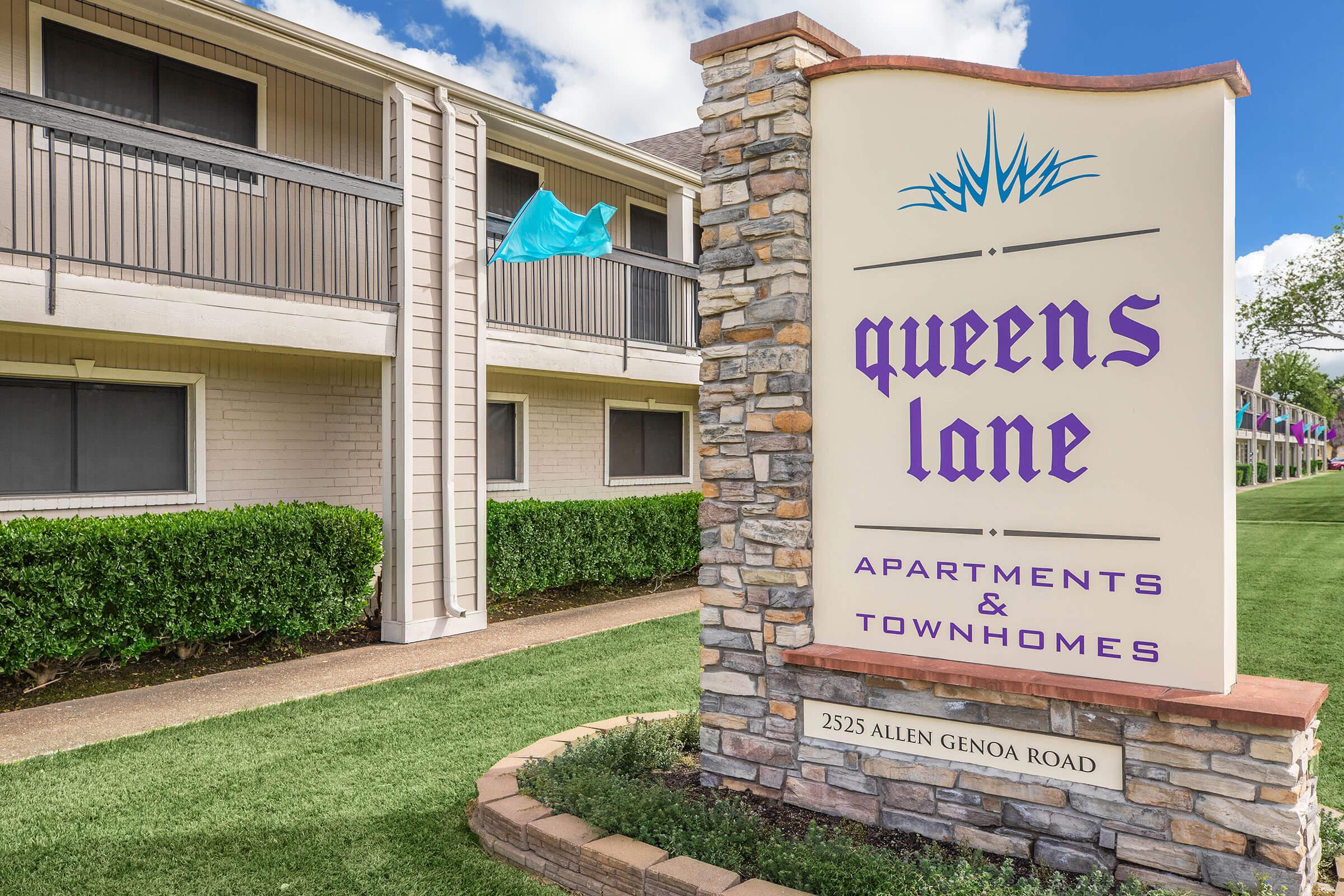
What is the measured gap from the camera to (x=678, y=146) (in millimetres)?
15859

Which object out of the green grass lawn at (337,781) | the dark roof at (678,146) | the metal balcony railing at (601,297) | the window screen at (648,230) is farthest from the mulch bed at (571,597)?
the dark roof at (678,146)

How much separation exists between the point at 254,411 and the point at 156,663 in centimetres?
253

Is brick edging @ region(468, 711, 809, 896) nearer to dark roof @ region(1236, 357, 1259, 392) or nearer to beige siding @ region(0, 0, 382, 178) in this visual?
beige siding @ region(0, 0, 382, 178)

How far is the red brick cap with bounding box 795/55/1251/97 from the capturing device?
323cm

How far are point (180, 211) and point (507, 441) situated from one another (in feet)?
15.1

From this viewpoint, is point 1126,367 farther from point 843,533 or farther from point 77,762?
point 77,762

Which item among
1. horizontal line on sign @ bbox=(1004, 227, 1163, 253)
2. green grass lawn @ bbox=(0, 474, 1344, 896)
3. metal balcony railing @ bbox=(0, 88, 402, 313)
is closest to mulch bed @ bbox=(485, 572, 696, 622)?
green grass lawn @ bbox=(0, 474, 1344, 896)

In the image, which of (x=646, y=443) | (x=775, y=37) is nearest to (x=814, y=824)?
(x=775, y=37)

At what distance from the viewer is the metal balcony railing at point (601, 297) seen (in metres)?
10.4

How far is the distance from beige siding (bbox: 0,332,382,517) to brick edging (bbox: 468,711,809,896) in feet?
18.2

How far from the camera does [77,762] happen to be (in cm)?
506

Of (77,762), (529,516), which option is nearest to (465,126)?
(529,516)

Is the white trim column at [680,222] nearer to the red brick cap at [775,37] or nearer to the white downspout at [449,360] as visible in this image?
the white downspout at [449,360]

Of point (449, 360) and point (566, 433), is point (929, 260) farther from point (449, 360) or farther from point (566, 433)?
point (566, 433)
